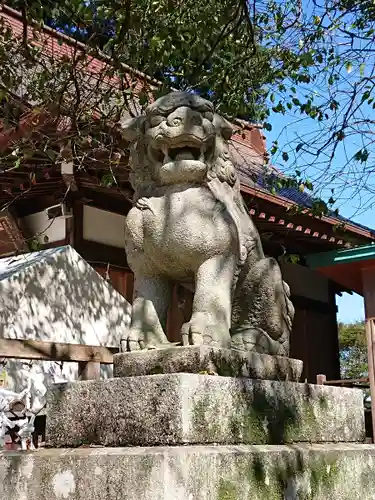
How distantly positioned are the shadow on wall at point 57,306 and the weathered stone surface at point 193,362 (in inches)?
128

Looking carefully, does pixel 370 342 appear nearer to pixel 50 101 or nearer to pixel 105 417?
pixel 50 101

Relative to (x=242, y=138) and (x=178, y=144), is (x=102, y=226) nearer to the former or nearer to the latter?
(x=242, y=138)

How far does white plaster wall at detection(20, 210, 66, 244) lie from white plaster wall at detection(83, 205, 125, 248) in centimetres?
28

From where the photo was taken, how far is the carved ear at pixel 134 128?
9.74 ft

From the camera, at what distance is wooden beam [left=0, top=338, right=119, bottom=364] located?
170 inches

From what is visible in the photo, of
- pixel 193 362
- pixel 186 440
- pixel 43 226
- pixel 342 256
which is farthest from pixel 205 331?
pixel 43 226

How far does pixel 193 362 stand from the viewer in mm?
2463

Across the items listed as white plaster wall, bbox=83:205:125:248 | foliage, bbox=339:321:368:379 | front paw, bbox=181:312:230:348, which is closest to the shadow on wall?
white plaster wall, bbox=83:205:125:248

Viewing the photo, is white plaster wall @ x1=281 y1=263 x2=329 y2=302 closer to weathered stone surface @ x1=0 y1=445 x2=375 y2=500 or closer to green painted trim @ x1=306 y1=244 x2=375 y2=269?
green painted trim @ x1=306 y1=244 x2=375 y2=269

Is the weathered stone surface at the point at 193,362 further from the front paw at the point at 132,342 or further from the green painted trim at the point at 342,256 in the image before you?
the green painted trim at the point at 342,256

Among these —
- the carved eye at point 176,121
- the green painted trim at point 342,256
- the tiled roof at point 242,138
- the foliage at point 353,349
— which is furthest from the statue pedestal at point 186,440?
the foliage at point 353,349

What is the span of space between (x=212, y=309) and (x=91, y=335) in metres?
3.74

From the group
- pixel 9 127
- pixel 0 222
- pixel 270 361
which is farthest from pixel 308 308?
pixel 270 361

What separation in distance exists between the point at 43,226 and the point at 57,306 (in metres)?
2.05
